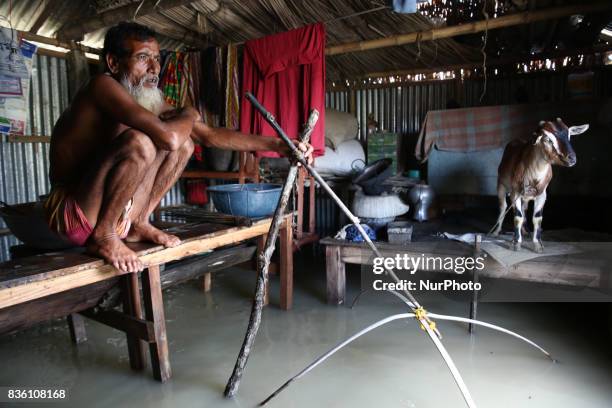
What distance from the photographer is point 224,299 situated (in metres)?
4.24

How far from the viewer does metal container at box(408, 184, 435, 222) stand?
15.6ft

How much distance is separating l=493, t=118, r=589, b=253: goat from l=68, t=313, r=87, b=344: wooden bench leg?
3.58 meters

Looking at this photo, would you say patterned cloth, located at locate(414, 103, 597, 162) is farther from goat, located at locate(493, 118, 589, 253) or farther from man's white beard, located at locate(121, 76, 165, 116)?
man's white beard, located at locate(121, 76, 165, 116)

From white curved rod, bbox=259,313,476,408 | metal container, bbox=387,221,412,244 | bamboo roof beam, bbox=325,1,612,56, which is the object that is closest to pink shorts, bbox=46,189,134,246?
white curved rod, bbox=259,313,476,408

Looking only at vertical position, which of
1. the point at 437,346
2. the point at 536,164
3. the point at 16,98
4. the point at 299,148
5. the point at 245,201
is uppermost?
the point at 16,98

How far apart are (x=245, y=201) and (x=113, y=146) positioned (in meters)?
1.35

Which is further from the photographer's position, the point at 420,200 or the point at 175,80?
the point at 175,80

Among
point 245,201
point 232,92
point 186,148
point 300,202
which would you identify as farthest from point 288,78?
point 186,148

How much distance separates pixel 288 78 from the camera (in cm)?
473

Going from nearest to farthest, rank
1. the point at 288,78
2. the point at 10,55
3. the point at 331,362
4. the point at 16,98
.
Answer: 1. the point at 331,362
2. the point at 10,55
3. the point at 16,98
4. the point at 288,78

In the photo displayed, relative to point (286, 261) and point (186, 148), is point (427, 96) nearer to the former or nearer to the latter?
point (286, 261)

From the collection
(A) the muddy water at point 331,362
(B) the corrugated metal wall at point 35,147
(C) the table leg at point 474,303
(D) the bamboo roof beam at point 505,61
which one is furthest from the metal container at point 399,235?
(B) the corrugated metal wall at point 35,147

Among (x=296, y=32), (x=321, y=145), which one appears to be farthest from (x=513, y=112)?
(x=296, y=32)

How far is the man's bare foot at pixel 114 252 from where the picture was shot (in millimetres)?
2336
